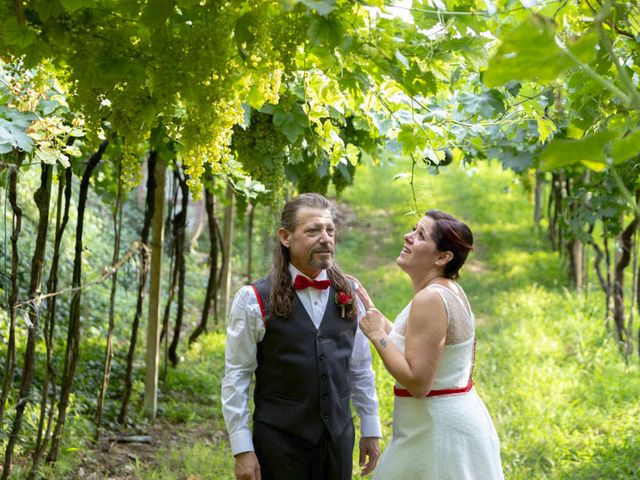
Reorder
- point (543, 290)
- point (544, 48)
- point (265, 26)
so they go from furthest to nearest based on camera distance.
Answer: point (543, 290) < point (265, 26) < point (544, 48)

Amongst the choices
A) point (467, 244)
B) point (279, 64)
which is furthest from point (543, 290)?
point (279, 64)

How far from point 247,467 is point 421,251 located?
87cm

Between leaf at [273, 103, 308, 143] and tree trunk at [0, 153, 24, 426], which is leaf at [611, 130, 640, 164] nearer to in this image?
leaf at [273, 103, 308, 143]

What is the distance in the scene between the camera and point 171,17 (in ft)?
5.42

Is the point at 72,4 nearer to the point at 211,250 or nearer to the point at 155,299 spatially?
the point at 155,299

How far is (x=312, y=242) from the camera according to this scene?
2512mm

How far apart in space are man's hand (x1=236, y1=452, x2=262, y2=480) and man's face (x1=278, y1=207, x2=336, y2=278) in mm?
620

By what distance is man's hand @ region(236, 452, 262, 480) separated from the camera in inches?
93.7

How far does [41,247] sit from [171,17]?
1695 millimetres

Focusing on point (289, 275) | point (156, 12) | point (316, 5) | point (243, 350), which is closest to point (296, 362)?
Result: point (243, 350)

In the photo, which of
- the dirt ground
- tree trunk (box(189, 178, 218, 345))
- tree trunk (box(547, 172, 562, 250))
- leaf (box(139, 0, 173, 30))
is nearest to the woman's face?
leaf (box(139, 0, 173, 30))

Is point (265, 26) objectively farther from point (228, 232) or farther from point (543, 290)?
point (543, 290)

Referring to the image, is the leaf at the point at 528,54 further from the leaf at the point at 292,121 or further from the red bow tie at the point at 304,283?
the leaf at the point at 292,121

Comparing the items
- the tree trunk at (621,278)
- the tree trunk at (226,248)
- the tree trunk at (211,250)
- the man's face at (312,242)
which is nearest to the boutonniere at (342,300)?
the man's face at (312,242)
